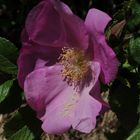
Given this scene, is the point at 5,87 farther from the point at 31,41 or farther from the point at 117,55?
the point at 117,55

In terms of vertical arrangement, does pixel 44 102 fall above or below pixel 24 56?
below

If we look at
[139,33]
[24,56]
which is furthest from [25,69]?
[139,33]

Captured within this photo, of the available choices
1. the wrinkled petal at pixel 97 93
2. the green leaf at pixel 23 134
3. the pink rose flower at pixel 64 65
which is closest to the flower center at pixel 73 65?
the pink rose flower at pixel 64 65

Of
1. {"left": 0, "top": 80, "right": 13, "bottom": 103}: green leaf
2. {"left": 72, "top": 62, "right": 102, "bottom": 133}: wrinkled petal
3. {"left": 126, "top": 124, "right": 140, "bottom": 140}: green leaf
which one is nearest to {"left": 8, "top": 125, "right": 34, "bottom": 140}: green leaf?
{"left": 0, "top": 80, "right": 13, "bottom": 103}: green leaf

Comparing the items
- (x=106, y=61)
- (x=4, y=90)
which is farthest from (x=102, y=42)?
(x=4, y=90)

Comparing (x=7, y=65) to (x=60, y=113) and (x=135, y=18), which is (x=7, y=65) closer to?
(x=60, y=113)

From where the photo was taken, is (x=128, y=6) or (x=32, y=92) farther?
(x=128, y=6)
